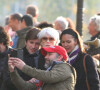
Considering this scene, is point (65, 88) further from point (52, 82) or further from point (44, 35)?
point (44, 35)

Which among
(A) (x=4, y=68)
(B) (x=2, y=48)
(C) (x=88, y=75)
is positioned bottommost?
(C) (x=88, y=75)

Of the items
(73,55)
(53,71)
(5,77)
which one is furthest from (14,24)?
(53,71)

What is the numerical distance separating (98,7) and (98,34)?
62034 mm

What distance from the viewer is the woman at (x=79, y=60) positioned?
23.3 feet

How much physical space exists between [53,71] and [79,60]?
1142 mm

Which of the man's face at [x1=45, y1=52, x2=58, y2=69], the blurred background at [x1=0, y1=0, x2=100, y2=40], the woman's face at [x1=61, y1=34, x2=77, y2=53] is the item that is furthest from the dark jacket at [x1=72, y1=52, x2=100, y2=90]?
the blurred background at [x1=0, y1=0, x2=100, y2=40]

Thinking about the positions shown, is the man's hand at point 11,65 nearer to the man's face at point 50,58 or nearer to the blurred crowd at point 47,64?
the blurred crowd at point 47,64

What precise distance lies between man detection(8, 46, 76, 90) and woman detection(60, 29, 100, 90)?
637mm

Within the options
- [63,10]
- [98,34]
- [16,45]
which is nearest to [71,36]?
[98,34]

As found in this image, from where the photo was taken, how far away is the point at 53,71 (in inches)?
242

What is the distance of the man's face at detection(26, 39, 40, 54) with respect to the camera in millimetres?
7414

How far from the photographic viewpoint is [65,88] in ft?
20.3

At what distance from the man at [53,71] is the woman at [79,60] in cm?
64

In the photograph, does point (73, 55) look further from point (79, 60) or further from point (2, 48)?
point (2, 48)
